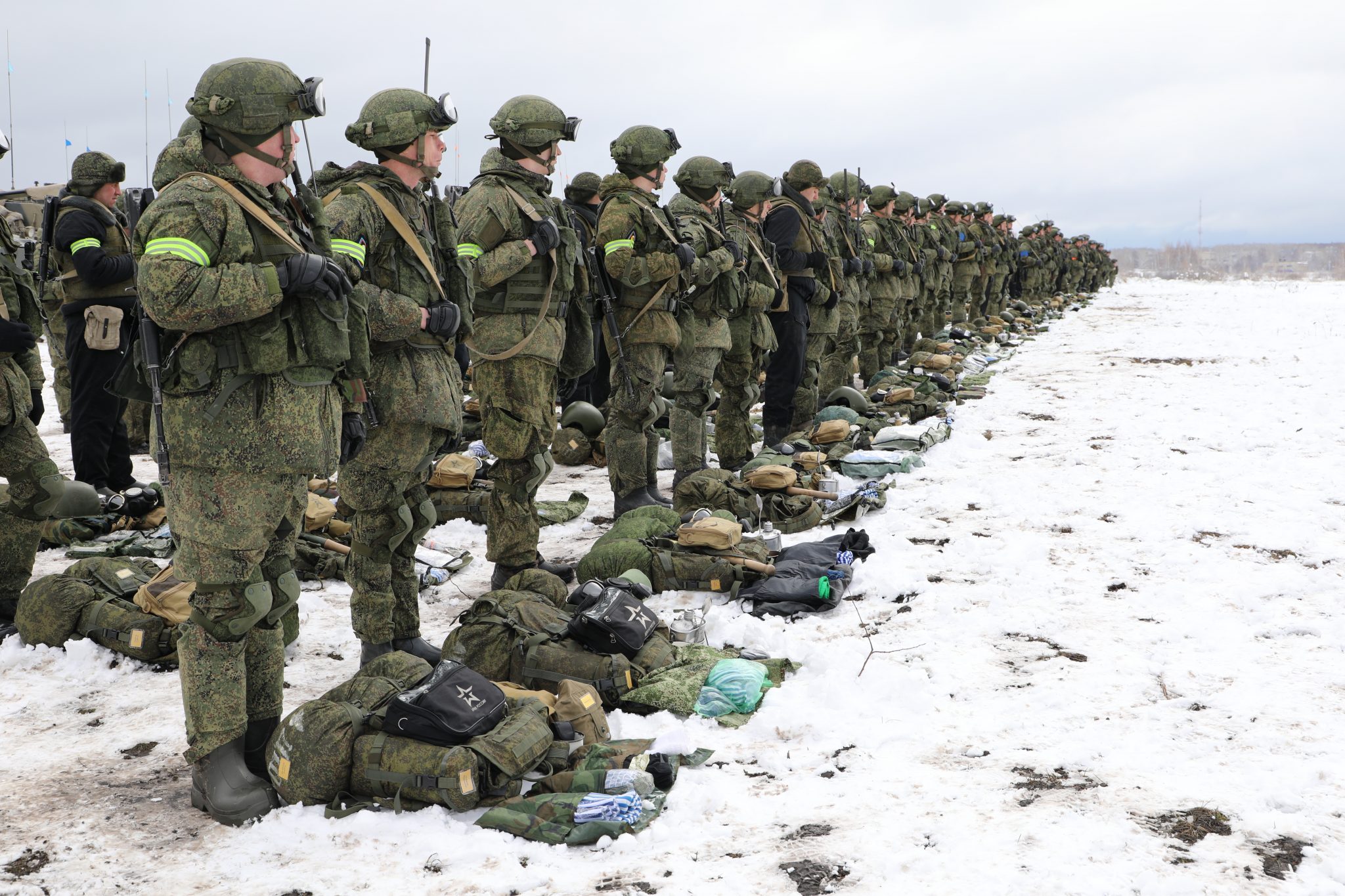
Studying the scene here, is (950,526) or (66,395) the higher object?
(66,395)

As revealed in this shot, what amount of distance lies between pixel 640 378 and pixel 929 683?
347cm

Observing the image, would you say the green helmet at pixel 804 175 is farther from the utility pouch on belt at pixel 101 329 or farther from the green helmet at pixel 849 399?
the utility pouch on belt at pixel 101 329

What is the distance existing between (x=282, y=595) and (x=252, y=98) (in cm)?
177

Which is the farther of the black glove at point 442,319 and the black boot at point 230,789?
the black glove at point 442,319

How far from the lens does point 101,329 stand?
7.36 metres

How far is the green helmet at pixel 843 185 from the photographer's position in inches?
505

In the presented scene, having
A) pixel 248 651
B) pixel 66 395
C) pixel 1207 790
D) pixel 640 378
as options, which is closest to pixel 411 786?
pixel 248 651

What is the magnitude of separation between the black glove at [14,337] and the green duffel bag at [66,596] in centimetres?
119

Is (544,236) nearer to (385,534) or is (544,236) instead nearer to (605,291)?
(605,291)

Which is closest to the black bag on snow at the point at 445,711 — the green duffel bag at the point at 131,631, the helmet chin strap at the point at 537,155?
the green duffel bag at the point at 131,631

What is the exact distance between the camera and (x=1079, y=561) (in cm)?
605

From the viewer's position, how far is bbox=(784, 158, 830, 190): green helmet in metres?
9.82

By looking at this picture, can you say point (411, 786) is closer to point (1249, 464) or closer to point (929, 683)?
point (929, 683)

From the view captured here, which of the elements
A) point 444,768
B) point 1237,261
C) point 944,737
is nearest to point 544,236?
point 444,768
